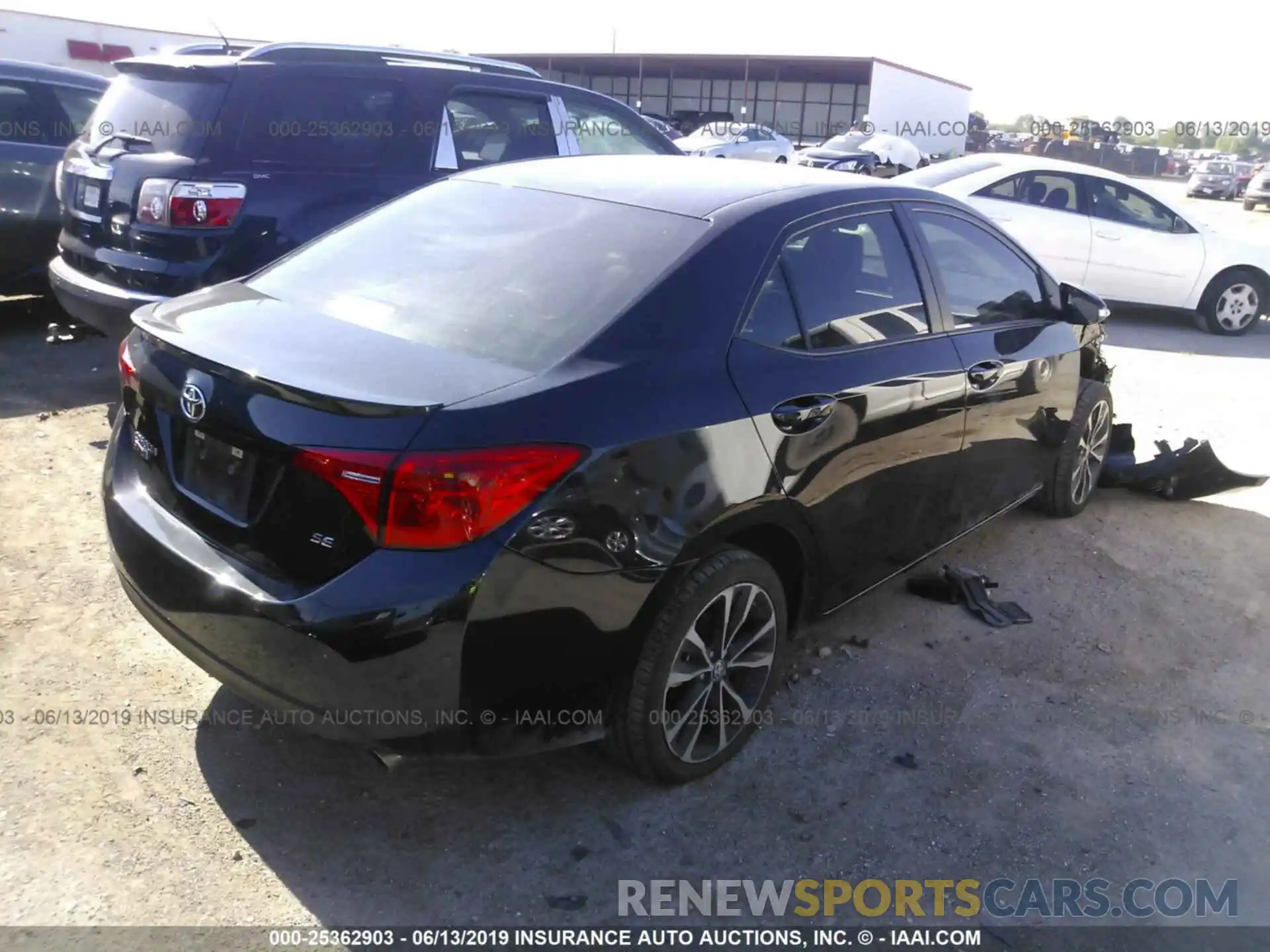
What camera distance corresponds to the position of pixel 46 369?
6.71m

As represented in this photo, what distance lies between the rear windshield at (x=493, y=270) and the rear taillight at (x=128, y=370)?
43 cm

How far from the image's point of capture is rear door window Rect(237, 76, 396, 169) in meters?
5.51

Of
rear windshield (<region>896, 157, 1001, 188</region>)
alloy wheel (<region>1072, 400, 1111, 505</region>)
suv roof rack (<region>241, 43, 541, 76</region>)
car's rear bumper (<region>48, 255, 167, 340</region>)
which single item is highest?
suv roof rack (<region>241, 43, 541, 76</region>)

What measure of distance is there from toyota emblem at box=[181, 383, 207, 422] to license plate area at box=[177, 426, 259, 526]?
0.12 feet

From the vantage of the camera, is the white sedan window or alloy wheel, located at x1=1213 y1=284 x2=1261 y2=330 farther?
alloy wheel, located at x1=1213 y1=284 x2=1261 y2=330

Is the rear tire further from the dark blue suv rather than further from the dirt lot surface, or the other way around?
the dark blue suv

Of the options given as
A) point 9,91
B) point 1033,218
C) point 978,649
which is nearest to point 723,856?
point 978,649

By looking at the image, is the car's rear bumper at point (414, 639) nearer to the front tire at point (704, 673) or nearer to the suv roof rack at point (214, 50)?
the front tire at point (704, 673)

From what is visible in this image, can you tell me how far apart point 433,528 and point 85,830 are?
1.35 m

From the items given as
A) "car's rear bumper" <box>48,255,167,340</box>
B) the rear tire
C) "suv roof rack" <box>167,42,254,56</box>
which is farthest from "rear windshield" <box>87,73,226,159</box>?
the rear tire

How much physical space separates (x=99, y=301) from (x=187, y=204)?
708 millimetres

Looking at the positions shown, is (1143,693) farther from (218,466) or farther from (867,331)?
(218,466)

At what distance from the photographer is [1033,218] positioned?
33.4 ft

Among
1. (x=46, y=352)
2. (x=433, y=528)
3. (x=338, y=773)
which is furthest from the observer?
(x=46, y=352)
